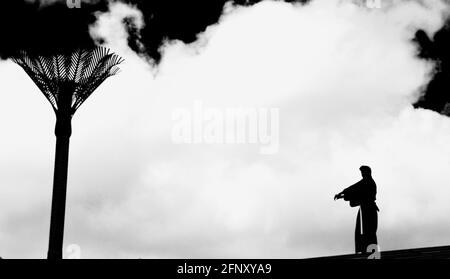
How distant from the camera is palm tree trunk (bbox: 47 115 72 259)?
32.2 ft

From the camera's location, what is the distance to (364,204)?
831cm

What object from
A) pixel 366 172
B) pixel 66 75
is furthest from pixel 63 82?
pixel 366 172

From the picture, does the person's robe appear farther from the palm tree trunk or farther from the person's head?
the palm tree trunk

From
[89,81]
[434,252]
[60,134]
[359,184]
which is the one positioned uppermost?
[89,81]

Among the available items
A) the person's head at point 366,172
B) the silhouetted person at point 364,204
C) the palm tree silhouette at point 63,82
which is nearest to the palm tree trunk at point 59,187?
the palm tree silhouette at point 63,82

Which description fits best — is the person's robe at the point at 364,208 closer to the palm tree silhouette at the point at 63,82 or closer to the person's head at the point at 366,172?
the person's head at the point at 366,172

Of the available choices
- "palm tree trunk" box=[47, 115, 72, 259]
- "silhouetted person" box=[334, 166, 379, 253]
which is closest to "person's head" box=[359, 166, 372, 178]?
"silhouetted person" box=[334, 166, 379, 253]

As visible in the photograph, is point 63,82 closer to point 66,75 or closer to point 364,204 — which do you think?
point 66,75
